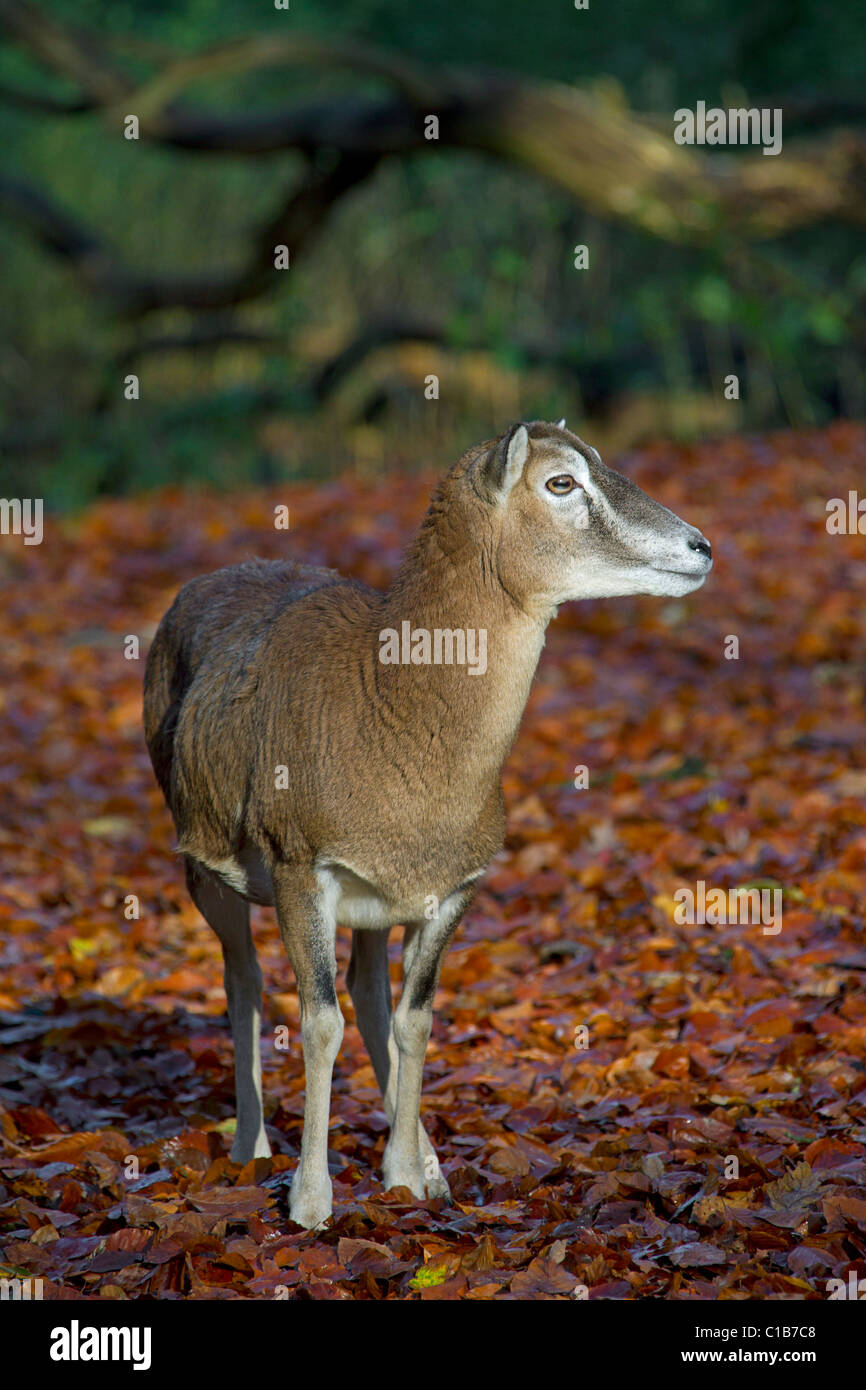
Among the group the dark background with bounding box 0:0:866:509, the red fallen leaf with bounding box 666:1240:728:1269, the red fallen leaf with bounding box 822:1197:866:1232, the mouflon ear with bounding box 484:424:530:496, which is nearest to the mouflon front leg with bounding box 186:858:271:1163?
the red fallen leaf with bounding box 666:1240:728:1269

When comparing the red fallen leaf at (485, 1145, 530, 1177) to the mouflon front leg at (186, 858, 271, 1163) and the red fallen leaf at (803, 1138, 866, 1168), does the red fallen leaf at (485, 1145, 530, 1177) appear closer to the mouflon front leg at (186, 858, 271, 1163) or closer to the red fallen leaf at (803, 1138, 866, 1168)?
the mouflon front leg at (186, 858, 271, 1163)

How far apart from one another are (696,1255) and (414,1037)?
99 centimetres

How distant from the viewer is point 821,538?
11.3 meters

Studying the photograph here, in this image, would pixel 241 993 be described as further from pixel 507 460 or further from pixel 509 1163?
pixel 507 460

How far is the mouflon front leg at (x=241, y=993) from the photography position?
4.86 meters

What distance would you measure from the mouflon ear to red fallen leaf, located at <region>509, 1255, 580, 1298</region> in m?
1.99

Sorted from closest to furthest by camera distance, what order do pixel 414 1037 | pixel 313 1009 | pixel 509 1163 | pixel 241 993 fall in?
pixel 313 1009, pixel 414 1037, pixel 509 1163, pixel 241 993

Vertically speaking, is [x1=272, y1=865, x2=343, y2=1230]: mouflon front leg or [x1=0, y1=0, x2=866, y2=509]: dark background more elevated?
[x1=0, y1=0, x2=866, y2=509]: dark background

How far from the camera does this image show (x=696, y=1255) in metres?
3.91

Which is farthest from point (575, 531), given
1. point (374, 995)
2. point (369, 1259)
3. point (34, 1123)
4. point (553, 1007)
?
point (34, 1123)

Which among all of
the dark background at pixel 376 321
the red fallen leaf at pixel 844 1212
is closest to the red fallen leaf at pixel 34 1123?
the red fallen leaf at pixel 844 1212

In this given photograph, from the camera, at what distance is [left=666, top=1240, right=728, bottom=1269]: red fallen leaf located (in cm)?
388

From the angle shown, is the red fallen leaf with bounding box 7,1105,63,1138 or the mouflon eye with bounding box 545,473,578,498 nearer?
the mouflon eye with bounding box 545,473,578,498

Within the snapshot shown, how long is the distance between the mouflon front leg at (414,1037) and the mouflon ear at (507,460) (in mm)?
1120
